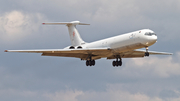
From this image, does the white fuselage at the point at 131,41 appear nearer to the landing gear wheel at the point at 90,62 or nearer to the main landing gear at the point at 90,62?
the main landing gear at the point at 90,62

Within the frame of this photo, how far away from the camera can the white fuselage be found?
50438 millimetres

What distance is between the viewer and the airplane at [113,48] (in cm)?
5084

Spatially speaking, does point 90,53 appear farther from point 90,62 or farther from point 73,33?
point 73,33

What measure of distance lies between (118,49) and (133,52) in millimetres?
6029

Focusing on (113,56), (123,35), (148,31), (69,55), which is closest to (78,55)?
(69,55)

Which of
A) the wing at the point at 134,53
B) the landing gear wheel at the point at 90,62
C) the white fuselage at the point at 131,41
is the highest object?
the white fuselage at the point at 131,41

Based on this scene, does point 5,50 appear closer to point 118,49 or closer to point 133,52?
point 118,49

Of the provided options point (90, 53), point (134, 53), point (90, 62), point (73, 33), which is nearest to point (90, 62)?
point (90, 62)

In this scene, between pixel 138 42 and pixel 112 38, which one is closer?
pixel 138 42

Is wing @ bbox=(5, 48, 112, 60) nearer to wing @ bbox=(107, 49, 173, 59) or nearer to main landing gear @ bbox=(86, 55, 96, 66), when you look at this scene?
main landing gear @ bbox=(86, 55, 96, 66)

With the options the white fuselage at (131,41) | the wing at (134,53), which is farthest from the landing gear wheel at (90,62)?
the white fuselage at (131,41)

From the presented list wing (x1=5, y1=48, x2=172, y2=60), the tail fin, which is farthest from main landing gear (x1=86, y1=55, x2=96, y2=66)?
the tail fin

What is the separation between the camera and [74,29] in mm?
65875

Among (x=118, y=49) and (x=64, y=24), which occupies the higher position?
(x=64, y=24)
